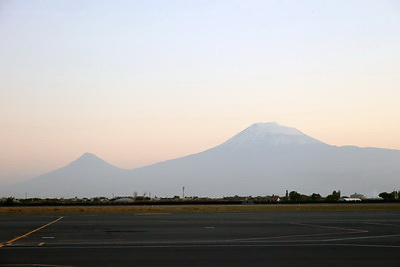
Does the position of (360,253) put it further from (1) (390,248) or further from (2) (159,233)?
(2) (159,233)

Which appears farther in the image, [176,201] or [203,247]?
[176,201]

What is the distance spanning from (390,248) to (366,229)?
1220cm

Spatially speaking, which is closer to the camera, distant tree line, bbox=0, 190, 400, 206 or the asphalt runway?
the asphalt runway

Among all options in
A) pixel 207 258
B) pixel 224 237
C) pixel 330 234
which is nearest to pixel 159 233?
pixel 224 237

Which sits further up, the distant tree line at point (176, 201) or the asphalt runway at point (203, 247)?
the distant tree line at point (176, 201)

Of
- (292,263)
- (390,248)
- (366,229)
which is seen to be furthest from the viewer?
(366,229)

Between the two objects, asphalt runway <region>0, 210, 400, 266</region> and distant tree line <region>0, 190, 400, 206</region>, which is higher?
distant tree line <region>0, 190, 400, 206</region>

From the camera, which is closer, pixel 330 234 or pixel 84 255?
pixel 84 255

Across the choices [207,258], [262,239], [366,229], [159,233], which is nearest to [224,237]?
[262,239]

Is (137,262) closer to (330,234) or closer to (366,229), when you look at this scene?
(330,234)

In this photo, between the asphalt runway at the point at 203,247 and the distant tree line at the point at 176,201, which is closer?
the asphalt runway at the point at 203,247

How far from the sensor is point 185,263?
21.4m

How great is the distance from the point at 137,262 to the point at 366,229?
21740 millimetres

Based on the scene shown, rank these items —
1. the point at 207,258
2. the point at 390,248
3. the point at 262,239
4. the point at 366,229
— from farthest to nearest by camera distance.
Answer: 1. the point at 366,229
2. the point at 262,239
3. the point at 390,248
4. the point at 207,258
